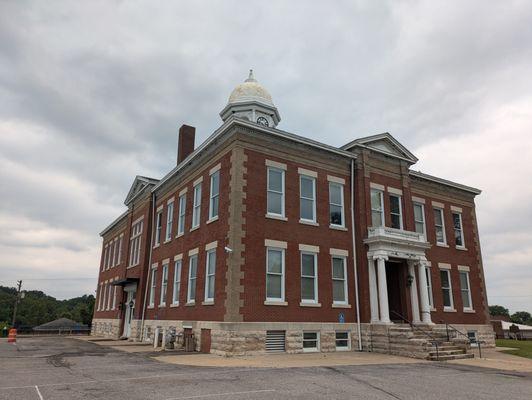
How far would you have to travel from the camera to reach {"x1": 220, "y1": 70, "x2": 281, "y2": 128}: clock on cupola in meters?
29.5

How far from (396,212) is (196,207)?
1133 centimetres

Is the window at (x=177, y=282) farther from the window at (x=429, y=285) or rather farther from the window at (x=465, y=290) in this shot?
the window at (x=465, y=290)

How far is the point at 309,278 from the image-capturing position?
20422 millimetres

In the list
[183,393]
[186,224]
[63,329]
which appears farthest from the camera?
[63,329]

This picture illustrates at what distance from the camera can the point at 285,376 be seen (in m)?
11.7

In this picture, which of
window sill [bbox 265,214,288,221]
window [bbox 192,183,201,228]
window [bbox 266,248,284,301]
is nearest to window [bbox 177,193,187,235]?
window [bbox 192,183,201,228]

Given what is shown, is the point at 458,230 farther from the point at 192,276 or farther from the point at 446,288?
the point at 192,276

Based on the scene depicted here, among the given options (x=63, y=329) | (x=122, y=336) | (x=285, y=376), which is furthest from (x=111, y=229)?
(x=285, y=376)

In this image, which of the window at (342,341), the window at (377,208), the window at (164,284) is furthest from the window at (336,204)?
the window at (164,284)

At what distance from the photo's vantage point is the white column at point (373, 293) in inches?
825

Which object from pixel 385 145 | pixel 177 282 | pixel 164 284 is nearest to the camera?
pixel 177 282

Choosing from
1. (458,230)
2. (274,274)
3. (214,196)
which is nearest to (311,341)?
(274,274)

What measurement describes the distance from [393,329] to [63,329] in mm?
44549

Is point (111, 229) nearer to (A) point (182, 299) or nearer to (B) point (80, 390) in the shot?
(A) point (182, 299)
